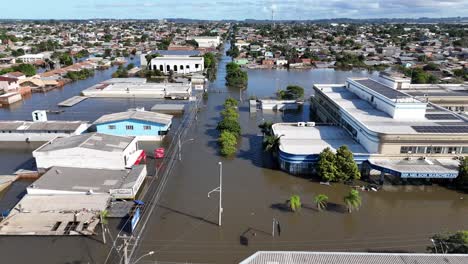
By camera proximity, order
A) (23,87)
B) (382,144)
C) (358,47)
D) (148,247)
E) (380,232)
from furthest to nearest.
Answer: (358,47) → (23,87) → (382,144) → (380,232) → (148,247)

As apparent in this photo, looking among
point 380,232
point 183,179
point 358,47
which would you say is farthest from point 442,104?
point 358,47

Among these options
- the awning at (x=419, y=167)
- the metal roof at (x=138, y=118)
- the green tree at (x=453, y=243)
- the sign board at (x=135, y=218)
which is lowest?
the sign board at (x=135, y=218)

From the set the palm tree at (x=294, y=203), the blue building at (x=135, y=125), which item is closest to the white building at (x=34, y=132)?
the blue building at (x=135, y=125)

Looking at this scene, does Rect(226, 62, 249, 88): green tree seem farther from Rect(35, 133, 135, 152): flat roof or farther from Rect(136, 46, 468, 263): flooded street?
Rect(35, 133, 135, 152): flat roof

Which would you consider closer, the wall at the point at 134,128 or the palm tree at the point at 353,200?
the palm tree at the point at 353,200

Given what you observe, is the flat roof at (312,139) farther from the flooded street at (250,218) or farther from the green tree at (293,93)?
the green tree at (293,93)

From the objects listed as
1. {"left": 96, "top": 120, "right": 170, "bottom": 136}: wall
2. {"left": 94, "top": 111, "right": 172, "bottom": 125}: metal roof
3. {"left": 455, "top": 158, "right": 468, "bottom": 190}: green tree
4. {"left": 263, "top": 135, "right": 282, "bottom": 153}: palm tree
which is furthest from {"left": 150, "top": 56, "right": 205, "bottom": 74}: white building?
{"left": 455, "top": 158, "right": 468, "bottom": 190}: green tree

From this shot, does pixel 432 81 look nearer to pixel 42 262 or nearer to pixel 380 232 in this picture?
pixel 380 232

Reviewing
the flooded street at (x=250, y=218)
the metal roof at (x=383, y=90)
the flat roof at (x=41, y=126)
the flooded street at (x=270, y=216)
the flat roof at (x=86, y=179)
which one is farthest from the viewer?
the flat roof at (x=41, y=126)
